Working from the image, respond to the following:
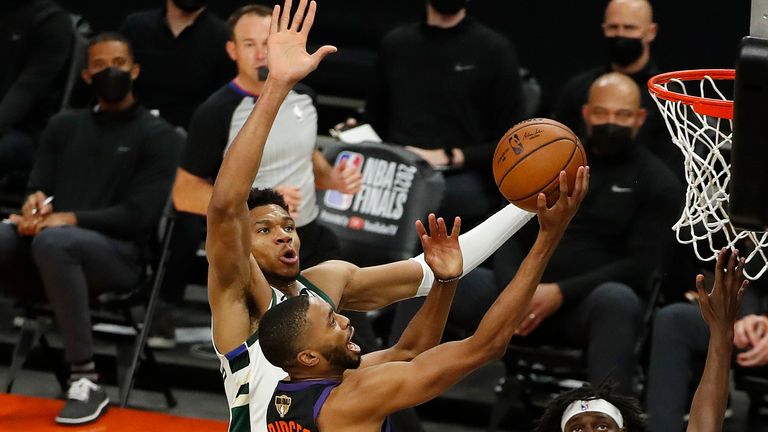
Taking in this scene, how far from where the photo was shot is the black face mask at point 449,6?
21.7 feet

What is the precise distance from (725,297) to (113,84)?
3.59 metres

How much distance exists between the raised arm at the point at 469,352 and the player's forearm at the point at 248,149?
2.05 ft

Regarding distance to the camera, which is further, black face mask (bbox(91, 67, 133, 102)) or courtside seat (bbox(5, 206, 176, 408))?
black face mask (bbox(91, 67, 133, 102))

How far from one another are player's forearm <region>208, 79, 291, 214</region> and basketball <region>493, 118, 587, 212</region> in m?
0.67

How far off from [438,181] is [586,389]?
1873 millimetres

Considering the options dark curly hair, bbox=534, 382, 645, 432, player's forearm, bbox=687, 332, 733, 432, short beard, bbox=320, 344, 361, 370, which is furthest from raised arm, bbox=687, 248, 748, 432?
short beard, bbox=320, 344, 361, 370

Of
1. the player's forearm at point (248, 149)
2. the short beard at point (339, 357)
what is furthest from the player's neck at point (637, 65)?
the short beard at point (339, 357)

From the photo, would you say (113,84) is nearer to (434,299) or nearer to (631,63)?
(631,63)

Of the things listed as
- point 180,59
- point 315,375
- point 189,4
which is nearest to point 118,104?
point 180,59

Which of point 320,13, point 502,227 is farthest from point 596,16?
point 502,227

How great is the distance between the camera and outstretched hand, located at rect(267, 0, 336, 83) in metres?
3.81

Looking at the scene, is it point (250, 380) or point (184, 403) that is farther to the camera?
point (184, 403)

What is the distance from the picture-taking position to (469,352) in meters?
3.63

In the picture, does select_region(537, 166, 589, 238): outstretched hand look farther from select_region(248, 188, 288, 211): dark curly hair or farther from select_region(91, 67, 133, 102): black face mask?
select_region(91, 67, 133, 102): black face mask
